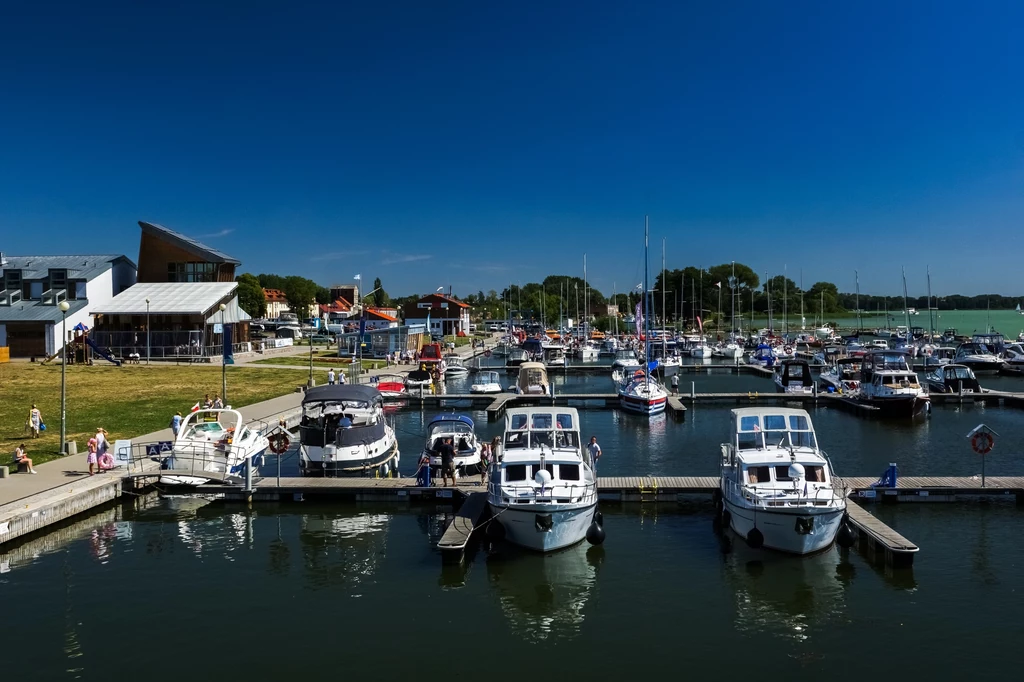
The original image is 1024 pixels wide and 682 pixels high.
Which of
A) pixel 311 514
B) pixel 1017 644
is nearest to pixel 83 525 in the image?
pixel 311 514

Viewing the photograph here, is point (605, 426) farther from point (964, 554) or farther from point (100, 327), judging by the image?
point (100, 327)

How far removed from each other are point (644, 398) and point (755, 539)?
30.4m

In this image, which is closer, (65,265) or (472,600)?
(472,600)

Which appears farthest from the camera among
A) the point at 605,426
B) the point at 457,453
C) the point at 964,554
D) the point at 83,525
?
the point at 605,426

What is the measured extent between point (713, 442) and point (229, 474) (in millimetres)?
24991

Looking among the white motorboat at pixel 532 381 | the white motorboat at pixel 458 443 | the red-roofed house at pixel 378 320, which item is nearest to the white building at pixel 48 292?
the red-roofed house at pixel 378 320

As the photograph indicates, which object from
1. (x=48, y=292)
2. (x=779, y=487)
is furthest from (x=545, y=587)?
(x=48, y=292)

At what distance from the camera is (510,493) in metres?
23.7

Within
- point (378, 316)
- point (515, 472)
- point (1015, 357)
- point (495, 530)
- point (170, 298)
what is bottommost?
point (495, 530)

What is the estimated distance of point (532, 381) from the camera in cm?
6412

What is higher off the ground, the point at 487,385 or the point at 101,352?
the point at 101,352

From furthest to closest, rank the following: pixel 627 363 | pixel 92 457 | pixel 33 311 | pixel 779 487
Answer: pixel 627 363
pixel 33 311
pixel 92 457
pixel 779 487

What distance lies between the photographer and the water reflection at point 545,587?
1878 cm

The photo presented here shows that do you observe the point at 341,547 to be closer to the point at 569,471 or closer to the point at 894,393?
the point at 569,471
